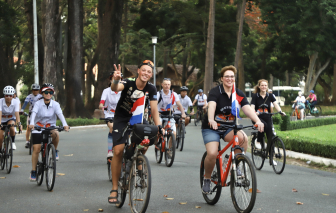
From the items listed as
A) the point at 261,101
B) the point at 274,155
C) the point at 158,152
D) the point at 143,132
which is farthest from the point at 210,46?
the point at 143,132

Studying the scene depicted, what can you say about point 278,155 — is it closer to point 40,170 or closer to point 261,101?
point 261,101

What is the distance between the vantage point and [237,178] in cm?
582

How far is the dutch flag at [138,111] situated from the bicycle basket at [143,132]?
0.36 meters

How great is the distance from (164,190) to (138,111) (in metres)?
2.04

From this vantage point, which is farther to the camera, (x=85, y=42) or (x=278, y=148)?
(x=85, y=42)

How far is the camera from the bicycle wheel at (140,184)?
17.7 feet

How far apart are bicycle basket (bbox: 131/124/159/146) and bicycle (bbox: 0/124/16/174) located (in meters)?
4.56

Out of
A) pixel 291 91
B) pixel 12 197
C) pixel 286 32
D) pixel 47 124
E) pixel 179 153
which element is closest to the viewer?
pixel 12 197

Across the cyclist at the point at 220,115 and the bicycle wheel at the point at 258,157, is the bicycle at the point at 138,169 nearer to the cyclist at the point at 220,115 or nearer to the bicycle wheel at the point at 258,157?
the cyclist at the point at 220,115

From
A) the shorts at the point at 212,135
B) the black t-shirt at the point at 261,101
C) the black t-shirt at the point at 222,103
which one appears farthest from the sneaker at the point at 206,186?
the black t-shirt at the point at 261,101

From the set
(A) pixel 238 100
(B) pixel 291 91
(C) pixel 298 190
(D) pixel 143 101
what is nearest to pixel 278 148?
(C) pixel 298 190

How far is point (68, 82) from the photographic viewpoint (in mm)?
28125

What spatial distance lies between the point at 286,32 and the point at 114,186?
119 ft

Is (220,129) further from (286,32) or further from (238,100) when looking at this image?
(286,32)
